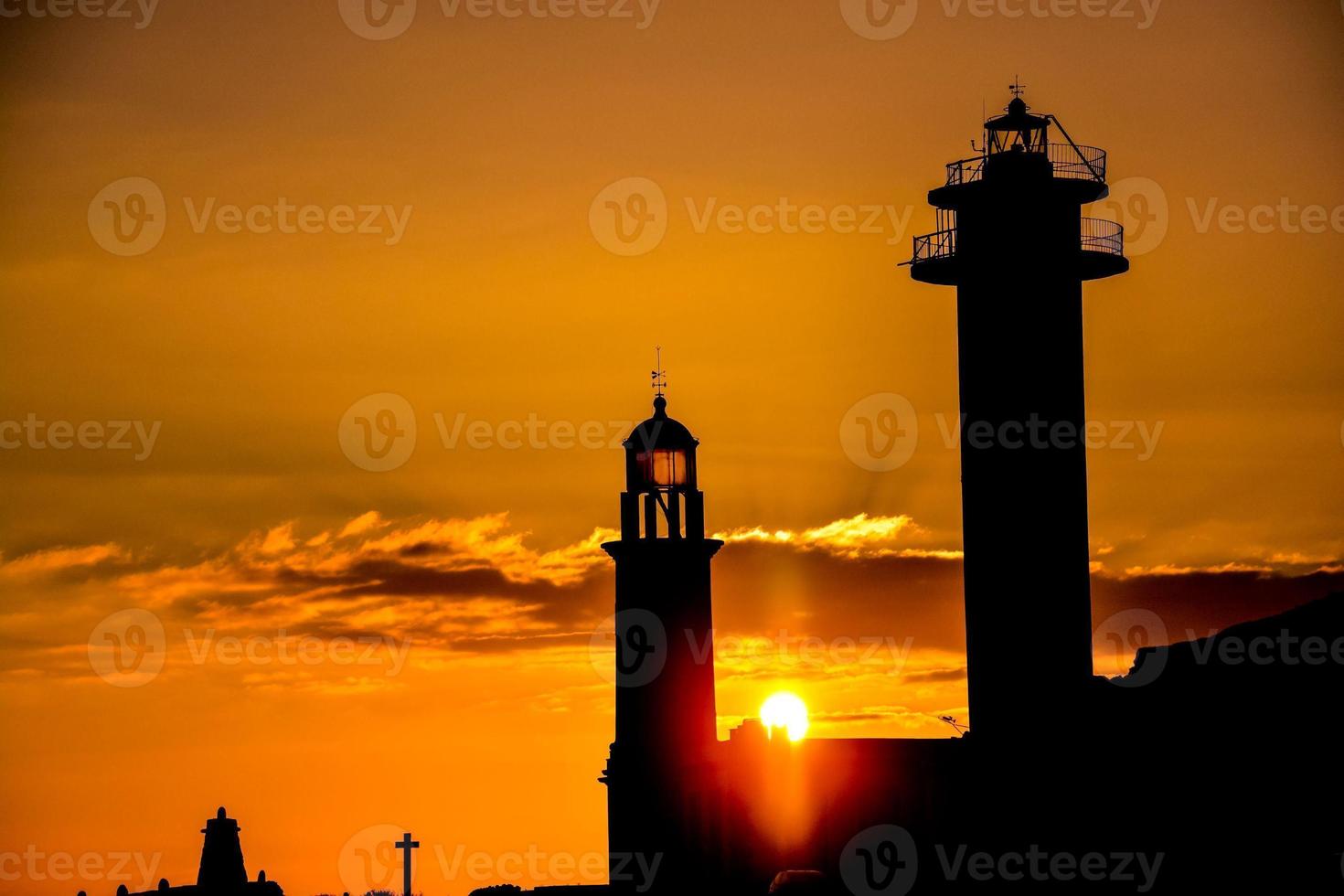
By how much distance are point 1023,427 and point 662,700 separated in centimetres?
1020

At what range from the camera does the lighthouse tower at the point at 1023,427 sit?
65562 mm

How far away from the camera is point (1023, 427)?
66.4m

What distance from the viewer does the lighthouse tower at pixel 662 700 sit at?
2586 inches

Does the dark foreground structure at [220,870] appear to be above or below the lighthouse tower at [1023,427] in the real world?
below

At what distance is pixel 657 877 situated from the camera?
6544 centimetres

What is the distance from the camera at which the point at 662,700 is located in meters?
66.4

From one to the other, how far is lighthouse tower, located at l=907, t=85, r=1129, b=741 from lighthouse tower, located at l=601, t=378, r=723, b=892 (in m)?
6.12

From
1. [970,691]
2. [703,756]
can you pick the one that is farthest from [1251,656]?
[703,756]

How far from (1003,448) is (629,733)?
1061cm

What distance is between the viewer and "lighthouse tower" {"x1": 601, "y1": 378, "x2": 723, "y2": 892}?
65.7 meters

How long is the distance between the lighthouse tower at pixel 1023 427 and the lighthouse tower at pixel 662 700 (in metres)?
6.12

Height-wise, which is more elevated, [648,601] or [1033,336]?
[1033,336]

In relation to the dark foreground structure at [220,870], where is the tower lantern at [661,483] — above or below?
above

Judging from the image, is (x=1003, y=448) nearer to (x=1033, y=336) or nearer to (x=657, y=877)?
(x=1033, y=336)
